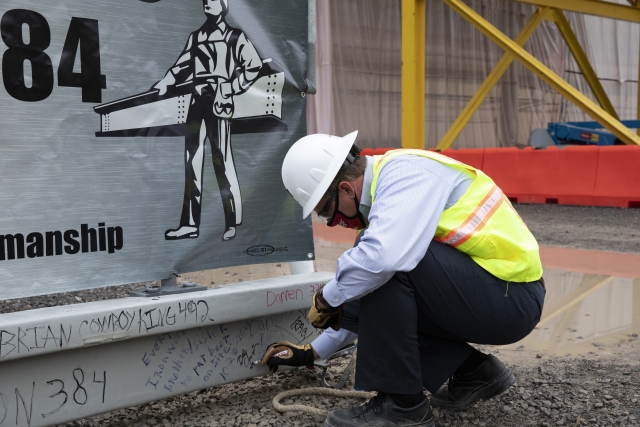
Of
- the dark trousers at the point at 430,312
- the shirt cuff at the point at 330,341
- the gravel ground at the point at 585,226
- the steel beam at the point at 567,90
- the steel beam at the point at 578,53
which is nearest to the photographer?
the dark trousers at the point at 430,312

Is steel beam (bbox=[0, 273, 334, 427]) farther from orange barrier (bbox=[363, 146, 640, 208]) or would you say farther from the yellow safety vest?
orange barrier (bbox=[363, 146, 640, 208])

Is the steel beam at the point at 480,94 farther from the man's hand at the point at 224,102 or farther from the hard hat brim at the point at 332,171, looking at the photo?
the hard hat brim at the point at 332,171

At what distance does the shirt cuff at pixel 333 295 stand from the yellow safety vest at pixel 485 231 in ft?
1.12

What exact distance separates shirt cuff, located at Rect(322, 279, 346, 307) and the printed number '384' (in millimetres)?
1036

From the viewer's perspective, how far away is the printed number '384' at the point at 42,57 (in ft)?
7.15

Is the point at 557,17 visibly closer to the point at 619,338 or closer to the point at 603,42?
the point at 603,42

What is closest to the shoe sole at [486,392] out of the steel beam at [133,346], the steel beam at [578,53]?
the steel beam at [133,346]

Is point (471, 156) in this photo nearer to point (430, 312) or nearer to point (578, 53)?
point (578, 53)

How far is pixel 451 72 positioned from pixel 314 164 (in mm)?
17040

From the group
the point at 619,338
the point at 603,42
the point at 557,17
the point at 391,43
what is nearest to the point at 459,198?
the point at 619,338

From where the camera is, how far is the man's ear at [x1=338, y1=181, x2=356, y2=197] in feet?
8.04

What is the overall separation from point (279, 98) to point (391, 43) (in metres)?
15.0

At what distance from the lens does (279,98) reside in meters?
2.93

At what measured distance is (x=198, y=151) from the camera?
2668 mm
